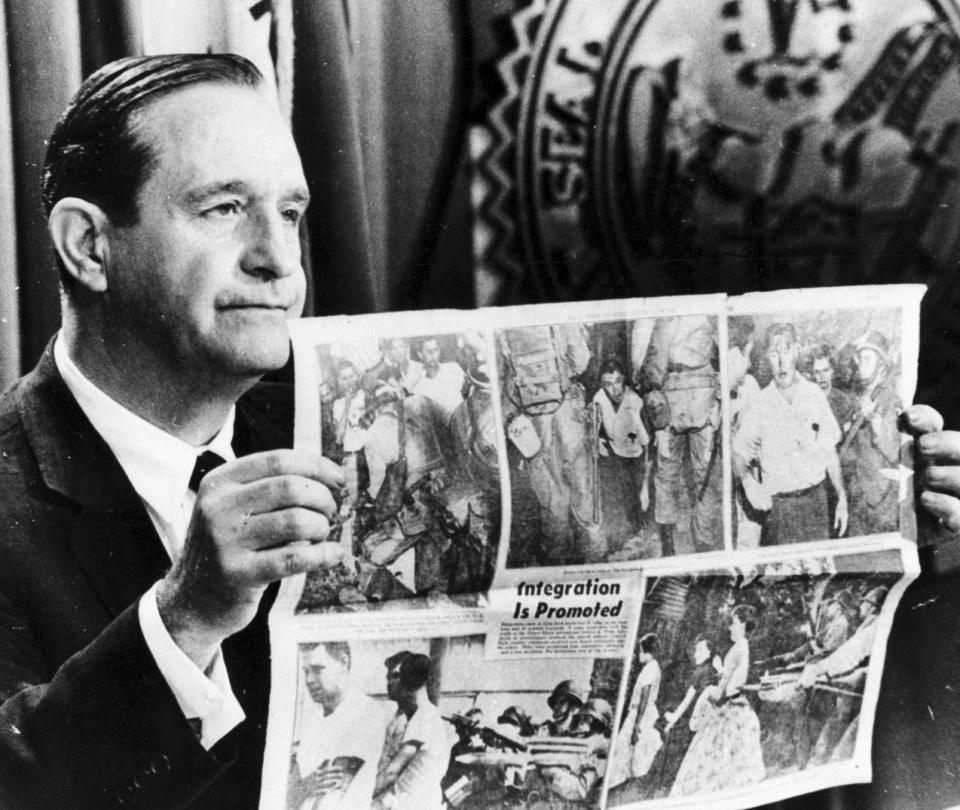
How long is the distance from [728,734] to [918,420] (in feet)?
1.02

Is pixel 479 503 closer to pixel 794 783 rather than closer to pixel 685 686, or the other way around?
pixel 685 686

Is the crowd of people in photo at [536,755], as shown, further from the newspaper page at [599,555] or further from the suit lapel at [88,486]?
the suit lapel at [88,486]

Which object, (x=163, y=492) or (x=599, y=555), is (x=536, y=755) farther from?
(x=163, y=492)

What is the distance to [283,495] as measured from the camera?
2.33 feet

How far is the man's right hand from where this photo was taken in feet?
2.26

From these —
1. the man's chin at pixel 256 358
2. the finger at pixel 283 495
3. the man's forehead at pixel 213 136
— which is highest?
the man's forehead at pixel 213 136

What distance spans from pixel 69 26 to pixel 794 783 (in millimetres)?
823

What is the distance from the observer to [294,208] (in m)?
0.72

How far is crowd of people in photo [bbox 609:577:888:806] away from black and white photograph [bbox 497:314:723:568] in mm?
83

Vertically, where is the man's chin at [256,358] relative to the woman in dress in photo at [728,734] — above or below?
above

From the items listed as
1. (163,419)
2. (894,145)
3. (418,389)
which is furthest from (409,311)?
(894,145)

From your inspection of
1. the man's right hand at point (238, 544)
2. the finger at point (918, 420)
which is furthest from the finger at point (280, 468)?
the finger at point (918, 420)

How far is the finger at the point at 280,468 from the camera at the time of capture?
0.70 metres

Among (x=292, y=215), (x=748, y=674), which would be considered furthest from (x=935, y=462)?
(x=292, y=215)
